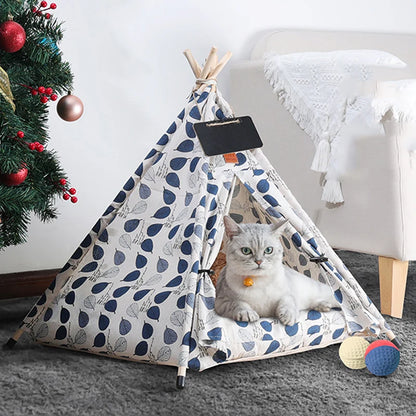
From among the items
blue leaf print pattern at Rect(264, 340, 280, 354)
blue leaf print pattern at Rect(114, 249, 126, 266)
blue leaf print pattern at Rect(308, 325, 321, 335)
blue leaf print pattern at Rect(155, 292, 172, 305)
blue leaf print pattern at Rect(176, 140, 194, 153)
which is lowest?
blue leaf print pattern at Rect(308, 325, 321, 335)

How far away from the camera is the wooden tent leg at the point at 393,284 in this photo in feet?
5.46

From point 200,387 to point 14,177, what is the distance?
0.53 metres

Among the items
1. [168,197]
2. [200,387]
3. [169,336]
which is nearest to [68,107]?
[168,197]

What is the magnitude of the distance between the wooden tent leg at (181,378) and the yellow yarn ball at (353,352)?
1.16 feet

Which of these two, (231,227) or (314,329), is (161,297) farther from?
(314,329)

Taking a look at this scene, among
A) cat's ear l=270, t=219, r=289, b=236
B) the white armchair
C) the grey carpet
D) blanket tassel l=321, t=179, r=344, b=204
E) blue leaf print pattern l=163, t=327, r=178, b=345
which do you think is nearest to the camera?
the grey carpet

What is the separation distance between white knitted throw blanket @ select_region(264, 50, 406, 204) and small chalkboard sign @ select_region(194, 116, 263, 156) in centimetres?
33

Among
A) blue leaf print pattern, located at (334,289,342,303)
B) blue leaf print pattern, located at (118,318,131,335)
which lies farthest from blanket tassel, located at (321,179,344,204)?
blue leaf print pattern, located at (118,318,131,335)

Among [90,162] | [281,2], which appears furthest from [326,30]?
[90,162]

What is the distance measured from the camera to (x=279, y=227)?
1.37m

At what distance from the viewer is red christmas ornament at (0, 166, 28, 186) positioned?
122cm

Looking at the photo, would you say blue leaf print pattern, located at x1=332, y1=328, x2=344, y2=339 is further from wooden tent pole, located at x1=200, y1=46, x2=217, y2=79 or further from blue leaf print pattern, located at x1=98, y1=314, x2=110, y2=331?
wooden tent pole, located at x1=200, y1=46, x2=217, y2=79

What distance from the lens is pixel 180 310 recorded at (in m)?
Result: 1.28

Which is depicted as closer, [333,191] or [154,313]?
[154,313]
